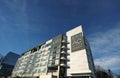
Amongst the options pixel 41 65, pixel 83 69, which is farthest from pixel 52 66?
pixel 83 69

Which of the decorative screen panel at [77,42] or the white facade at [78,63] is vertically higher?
the decorative screen panel at [77,42]

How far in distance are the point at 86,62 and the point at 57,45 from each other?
21190 millimetres

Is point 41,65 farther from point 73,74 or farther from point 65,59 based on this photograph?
point 73,74

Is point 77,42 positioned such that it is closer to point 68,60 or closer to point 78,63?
point 68,60

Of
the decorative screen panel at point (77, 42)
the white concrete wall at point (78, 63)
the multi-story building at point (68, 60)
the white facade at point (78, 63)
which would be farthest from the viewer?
the decorative screen panel at point (77, 42)

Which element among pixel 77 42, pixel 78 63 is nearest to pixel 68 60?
pixel 78 63

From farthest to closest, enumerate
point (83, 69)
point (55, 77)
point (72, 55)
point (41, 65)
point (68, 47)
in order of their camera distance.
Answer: point (41, 65)
point (68, 47)
point (72, 55)
point (55, 77)
point (83, 69)

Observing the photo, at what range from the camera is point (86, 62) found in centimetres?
4250

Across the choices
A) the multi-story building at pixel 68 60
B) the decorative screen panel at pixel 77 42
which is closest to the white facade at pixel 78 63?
the multi-story building at pixel 68 60

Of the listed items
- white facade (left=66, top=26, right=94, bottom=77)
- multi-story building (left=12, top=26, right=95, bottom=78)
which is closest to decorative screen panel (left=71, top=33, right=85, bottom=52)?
multi-story building (left=12, top=26, right=95, bottom=78)

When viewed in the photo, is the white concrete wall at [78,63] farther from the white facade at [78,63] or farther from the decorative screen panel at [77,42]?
the decorative screen panel at [77,42]

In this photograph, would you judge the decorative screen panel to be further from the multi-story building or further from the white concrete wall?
the white concrete wall

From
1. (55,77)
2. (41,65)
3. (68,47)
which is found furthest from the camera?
(41,65)

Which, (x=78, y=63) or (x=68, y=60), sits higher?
(x=68, y=60)
